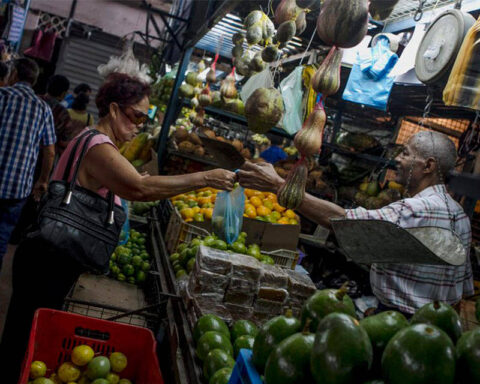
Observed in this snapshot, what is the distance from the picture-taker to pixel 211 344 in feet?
6.21

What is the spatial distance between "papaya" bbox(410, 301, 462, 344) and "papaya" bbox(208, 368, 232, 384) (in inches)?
31.3

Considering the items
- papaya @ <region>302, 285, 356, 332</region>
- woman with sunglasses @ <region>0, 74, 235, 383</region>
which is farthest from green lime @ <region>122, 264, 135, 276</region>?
papaya @ <region>302, 285, 356, 332</region>

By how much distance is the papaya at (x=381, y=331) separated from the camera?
1.04m

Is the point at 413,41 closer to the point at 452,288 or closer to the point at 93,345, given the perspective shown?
the point at 452,288

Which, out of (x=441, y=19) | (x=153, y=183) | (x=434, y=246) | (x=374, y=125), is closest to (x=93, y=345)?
(x=153, y=183)

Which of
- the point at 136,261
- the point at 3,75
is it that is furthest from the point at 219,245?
the point at 3,75

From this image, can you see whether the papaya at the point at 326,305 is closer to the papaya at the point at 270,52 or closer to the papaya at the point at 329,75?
the papaya at the point at 329,75

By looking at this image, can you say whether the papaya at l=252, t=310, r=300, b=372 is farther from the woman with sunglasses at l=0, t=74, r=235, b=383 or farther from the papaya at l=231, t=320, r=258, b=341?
the woman with sunglasses at l=0, t=74, r=235, b=383

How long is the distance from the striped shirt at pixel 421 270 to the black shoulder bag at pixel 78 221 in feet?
4.36

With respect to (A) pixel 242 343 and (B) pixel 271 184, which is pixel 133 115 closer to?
(B) pixel 271 184

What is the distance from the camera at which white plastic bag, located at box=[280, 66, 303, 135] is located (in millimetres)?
3283

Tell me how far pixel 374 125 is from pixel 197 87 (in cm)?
268

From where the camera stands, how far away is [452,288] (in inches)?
99.9

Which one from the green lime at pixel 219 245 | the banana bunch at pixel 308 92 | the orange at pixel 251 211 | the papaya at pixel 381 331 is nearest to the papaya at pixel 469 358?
→ the papaya at pixel 381 331
